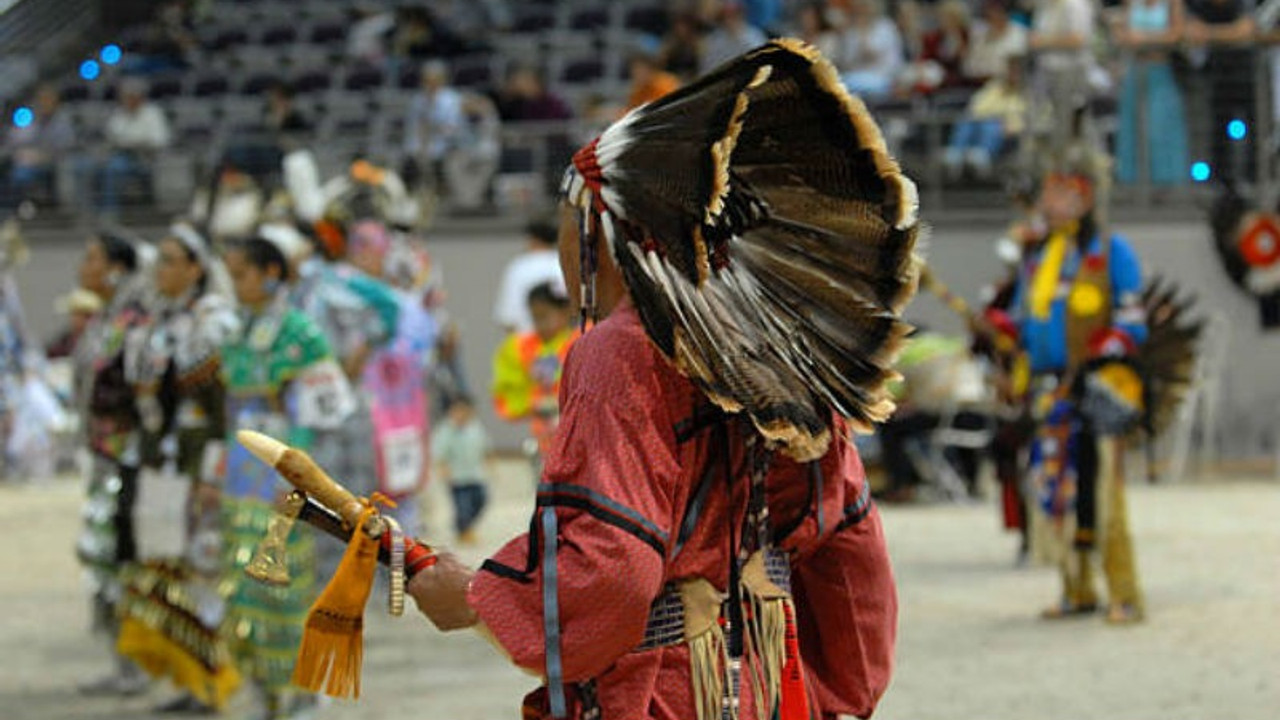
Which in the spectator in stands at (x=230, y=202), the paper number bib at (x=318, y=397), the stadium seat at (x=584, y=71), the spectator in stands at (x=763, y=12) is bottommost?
the paper number bib at (x=318, y=397)

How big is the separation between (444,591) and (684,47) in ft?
44.4

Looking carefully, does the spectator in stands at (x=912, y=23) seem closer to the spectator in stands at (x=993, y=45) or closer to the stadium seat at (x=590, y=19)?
the spectator in stands at (x=993, y=45)

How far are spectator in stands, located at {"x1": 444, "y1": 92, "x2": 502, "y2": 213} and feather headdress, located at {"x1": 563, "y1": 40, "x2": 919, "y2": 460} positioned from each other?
13.6 metres

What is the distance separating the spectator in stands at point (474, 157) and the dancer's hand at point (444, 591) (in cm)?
1377

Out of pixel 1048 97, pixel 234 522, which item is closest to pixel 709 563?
pixel 234 522

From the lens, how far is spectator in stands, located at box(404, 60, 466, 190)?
1678 centimetres

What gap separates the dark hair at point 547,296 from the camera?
8.67 metres

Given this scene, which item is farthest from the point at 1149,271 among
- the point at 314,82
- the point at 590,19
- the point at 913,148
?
the point at 314,82

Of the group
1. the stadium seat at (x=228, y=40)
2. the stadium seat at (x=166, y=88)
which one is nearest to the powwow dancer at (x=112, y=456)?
the stadium seat at (x=166, y=88)

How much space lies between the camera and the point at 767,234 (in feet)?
10.3

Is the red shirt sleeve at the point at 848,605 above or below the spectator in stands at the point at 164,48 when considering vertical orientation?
below

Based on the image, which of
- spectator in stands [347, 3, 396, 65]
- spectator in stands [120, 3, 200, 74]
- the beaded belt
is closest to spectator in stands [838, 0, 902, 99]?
spectator in stands [347, 3, 396, 65]

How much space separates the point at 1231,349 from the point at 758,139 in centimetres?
1259

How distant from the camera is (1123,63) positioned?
14.8m
